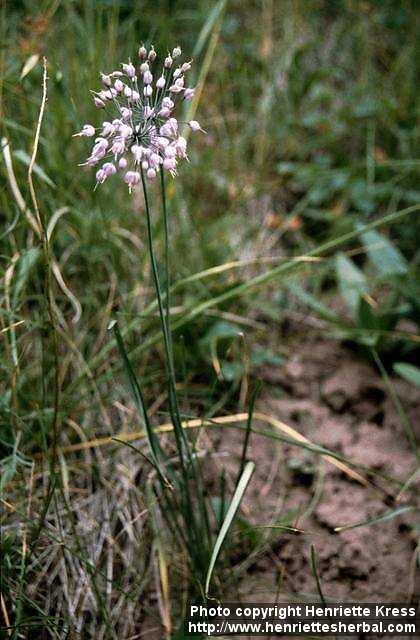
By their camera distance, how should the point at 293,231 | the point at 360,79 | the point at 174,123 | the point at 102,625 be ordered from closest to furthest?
the point at 174,123, the point at 102,625, the point at 293,231, the point at 360,79

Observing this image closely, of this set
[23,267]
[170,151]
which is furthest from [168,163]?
[23,267]

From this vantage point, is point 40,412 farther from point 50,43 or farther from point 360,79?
point 360,79

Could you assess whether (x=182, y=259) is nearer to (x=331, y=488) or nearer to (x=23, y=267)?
(x=23, y=267)

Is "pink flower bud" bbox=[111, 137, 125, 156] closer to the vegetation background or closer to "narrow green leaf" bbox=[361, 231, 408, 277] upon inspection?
the vegetation background

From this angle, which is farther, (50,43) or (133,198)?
(133,198)

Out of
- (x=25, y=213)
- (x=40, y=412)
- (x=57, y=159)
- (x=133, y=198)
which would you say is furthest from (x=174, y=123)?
(x=133, y=198)

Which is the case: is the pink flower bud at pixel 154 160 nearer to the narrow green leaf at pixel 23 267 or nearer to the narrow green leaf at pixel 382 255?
A: the narrow green leaf at pixel 23 267

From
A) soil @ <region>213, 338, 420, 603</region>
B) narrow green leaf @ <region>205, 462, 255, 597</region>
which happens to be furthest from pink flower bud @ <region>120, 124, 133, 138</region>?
soil @ <region>213, 338, 420, 603</region>
